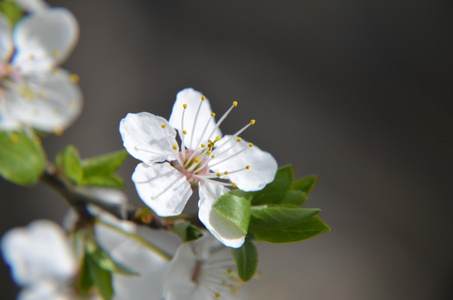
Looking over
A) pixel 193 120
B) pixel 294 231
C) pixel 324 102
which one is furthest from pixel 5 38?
pixel 324 102

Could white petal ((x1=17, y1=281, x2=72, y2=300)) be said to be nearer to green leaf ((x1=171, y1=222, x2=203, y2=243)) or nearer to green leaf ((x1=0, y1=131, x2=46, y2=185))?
green leaf ((x1=0, y1=131, x2=46, y2=185))

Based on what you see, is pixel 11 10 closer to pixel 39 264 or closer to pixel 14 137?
pixel 14 137

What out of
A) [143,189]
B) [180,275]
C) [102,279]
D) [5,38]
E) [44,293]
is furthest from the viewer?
[44,293]

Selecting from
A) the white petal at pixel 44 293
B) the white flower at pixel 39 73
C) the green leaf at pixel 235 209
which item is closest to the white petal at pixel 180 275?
the green leaf at pixel 235 209

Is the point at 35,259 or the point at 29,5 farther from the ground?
the point at 29,5

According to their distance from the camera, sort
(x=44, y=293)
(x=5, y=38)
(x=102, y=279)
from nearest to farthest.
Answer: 1. (x=102, y=279)
2. (x=5, y=38)
3. (x=44, y=293)

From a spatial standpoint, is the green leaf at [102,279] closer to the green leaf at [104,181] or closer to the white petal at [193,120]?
the green leaf at [104,181]
